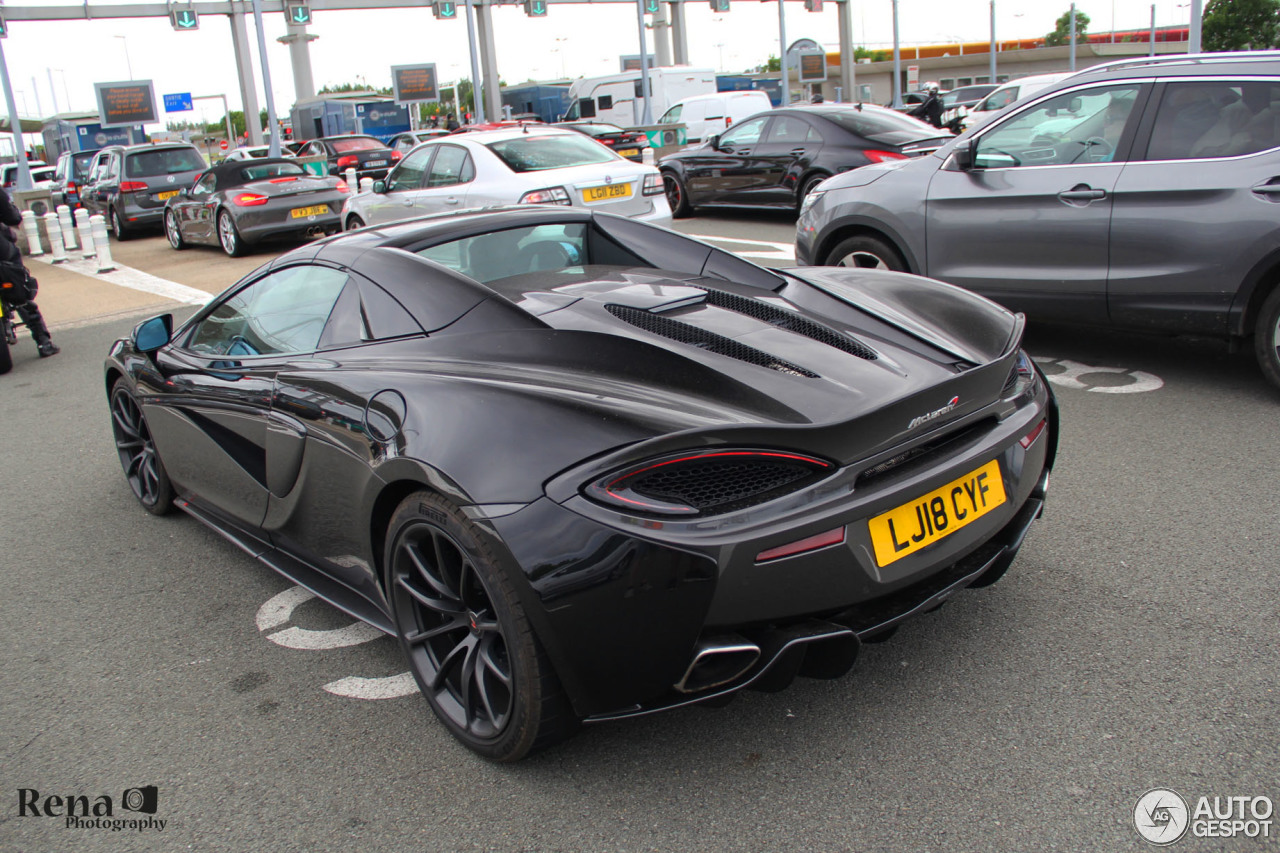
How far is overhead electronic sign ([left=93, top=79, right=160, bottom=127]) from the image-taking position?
148ft

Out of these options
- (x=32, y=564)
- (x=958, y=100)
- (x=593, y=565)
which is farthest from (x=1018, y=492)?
(x=958, y=100)

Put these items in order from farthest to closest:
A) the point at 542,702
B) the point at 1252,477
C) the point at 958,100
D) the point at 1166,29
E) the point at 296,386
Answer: the point at 1166,29
the point at 958,100
the point at 1252,477
the point at 296,386
the point at 542,702

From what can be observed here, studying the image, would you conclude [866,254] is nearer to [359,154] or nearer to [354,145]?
[359,154]

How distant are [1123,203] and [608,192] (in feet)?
19.2

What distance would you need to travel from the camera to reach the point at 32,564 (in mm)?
4184

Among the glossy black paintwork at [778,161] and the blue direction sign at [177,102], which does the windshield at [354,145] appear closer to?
the glossy black paintwork at [778,161]

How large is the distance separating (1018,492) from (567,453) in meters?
1.22

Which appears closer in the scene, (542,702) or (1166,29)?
(542,702)

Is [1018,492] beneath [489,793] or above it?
above

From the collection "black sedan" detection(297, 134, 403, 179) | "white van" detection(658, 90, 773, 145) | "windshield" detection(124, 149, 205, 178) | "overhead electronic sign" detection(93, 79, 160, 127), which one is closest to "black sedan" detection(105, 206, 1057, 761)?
"windshield" detection(124, 149, 205, 178)

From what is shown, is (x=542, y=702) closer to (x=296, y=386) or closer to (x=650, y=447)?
(x=650, y=447)

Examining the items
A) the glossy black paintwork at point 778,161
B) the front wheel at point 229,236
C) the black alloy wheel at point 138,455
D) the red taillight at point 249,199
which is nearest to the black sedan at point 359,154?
the front wheel at point 229,236

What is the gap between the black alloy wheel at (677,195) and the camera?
47.2 ft

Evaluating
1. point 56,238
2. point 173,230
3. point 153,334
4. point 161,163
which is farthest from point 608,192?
point 161,163
